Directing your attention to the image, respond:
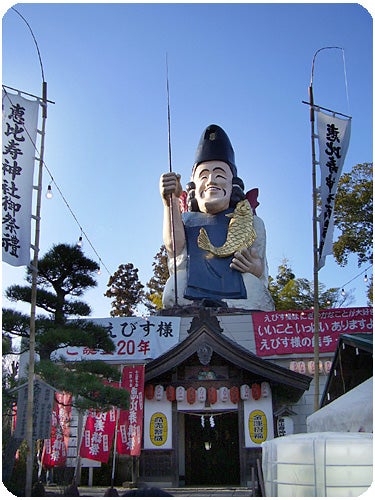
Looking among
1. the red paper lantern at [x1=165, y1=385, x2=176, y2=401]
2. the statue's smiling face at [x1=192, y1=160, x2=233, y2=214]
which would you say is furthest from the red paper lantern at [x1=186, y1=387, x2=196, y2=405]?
the statue's smiling face at [x1=192, y1=160, x2=233, y2=214]

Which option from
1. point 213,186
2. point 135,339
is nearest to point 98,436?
point 135,339

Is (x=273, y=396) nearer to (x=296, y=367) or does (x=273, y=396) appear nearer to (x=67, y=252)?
(x=296, y=367)

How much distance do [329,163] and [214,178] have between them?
9.65 metres

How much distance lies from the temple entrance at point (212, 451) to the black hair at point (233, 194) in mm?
8589

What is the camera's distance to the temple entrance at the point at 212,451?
1433cm

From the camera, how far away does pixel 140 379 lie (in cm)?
1293

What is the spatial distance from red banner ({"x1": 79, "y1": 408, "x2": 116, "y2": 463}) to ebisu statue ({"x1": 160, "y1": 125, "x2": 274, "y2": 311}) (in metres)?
6.28

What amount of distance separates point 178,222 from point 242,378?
752 cm

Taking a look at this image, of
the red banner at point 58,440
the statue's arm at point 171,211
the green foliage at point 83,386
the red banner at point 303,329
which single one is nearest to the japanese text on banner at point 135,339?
the red banner at point 58,440

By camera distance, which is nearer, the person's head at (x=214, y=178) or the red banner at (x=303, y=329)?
the red banner at (x=303, y=329)

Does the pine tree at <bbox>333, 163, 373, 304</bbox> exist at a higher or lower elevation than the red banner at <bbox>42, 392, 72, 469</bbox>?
higher

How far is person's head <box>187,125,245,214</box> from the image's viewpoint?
67.6 ft

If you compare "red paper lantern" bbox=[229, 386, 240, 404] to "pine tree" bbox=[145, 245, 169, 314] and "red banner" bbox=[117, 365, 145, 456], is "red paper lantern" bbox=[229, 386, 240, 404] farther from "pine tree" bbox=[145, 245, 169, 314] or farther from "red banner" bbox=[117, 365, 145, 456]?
"pine tree" bbox=[145, 245, 169, 314]

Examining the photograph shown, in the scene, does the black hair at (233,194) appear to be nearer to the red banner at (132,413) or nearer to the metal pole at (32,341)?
the red banner at (132,413)
